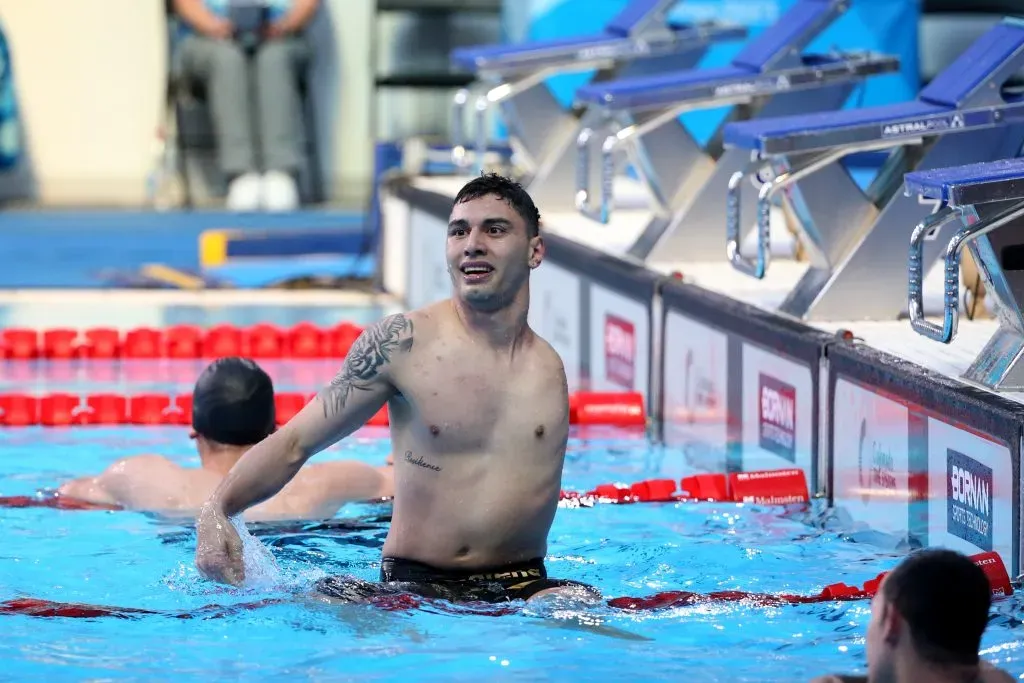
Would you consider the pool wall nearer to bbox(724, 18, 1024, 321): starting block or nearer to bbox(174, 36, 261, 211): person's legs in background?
bbox(724, 18, 1024, 321): starting block

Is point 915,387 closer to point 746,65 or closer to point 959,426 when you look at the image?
point 959,426

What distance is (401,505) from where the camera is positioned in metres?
4.02

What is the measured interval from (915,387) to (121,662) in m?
2.23

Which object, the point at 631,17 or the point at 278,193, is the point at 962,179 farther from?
the point at 278,193

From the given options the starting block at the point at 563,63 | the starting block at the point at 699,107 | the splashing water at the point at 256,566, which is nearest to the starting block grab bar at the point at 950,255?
the splashing water at the point at 256,566

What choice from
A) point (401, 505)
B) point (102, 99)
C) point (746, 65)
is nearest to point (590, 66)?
point (746, 65)

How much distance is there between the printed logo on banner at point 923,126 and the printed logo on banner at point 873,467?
1.06 m

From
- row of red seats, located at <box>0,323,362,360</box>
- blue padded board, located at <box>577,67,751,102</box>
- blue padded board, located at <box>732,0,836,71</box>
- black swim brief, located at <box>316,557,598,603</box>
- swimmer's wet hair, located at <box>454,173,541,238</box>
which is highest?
blue padded board, located at <box>732,0,836,71</box>

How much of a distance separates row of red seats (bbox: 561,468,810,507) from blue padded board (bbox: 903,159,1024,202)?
119cm

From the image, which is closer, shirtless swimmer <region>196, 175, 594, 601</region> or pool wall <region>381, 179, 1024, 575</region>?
shirtless swimmer <region>196, 175, 594, 601</region>

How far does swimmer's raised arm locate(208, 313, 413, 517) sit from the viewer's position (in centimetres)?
380

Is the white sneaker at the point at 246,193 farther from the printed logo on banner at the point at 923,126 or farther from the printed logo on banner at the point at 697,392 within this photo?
the printed logo on banner at the point at 923,126

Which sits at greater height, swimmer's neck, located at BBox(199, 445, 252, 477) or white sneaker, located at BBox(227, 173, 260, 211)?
white sneaker, located at BBox(227, 173, 260, 211)

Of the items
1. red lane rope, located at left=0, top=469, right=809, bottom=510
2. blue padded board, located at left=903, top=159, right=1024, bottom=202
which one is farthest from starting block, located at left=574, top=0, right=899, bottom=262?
blue padded board, located at left=903, top=159, right=1024, bottom=202
